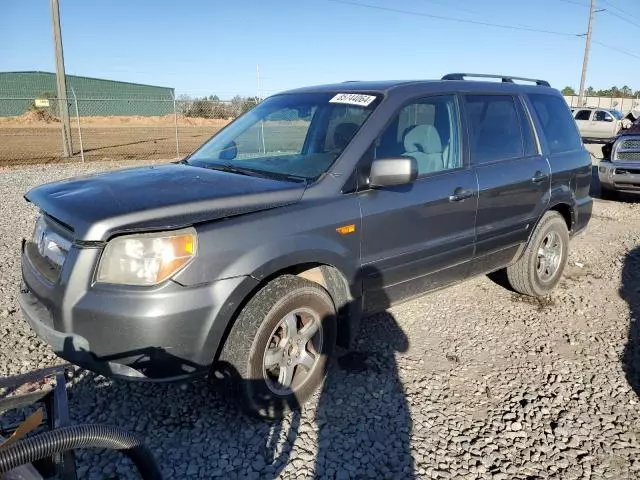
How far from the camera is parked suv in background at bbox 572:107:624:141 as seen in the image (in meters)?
→ 23.4

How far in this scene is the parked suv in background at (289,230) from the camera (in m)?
2.40

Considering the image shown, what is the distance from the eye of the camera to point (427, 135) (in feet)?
12.1

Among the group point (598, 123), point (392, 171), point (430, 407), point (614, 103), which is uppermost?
point (614, 103)

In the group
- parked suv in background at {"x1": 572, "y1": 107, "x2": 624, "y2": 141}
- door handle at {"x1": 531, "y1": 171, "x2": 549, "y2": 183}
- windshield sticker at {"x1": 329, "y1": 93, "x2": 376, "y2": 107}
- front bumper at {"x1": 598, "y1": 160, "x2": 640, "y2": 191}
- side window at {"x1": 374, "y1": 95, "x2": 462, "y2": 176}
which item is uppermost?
parked suv in background at {"x1": 572, "y1": 107, "x2": 624, "y2": 141}

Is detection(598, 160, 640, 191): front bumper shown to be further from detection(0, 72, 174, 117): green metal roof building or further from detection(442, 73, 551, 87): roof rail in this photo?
detection(0, 72, 174, 117): green metal roof building

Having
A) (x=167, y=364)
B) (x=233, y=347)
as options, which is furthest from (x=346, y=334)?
(x=167, y=364)

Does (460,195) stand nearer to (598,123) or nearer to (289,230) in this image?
(289,230)

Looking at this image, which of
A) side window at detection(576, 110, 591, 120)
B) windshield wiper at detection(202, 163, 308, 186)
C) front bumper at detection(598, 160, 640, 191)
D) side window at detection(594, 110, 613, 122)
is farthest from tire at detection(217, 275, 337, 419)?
side window at detection(576, 110, 591, 120)

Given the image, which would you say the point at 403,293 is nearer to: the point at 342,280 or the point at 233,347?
the point at 342,280

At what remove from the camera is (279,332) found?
2908 mm

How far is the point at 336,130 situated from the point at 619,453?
255 centimetres

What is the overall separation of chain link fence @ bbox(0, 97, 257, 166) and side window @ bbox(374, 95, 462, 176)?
11984 millimetres

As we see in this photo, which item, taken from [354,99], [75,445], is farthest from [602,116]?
[75,445]

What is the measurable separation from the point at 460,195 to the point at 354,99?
3.43 feet
